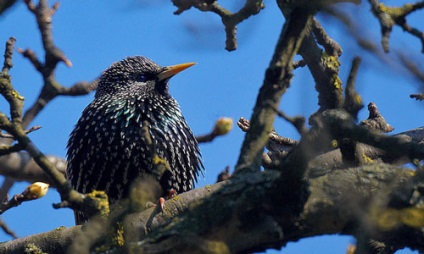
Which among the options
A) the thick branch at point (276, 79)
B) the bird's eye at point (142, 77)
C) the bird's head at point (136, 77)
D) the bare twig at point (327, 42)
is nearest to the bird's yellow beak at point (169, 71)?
the bird's head at point (136, 77)

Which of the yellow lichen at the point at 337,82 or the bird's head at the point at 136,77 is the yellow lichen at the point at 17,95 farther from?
the bird's head at the point at 136,77

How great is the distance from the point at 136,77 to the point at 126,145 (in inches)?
53.8

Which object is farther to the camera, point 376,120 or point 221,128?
point 376,120

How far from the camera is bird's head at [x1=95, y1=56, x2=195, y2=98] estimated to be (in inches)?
288

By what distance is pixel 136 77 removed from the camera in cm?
752

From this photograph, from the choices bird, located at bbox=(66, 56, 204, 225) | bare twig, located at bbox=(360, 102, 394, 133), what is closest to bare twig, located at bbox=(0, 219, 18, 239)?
bird, located at bbox=(66, 56, 204, 225)

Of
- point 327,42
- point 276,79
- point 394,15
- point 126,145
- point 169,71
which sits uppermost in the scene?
point 169,71

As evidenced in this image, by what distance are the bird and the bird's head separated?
0.15 m

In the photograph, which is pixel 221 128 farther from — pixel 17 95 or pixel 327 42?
pixel 17 95

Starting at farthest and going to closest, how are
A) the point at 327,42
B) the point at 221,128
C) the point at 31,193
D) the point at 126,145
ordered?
the point at 126,145 < the point at 221,128 < the point at 31,193 < the point at 327,42

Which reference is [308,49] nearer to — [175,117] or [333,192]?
[333,192]

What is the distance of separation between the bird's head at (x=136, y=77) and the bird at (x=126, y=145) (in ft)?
0.48

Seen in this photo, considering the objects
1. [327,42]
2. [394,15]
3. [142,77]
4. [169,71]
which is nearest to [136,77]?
[142,77]

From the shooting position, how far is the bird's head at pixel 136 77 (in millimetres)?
7311
